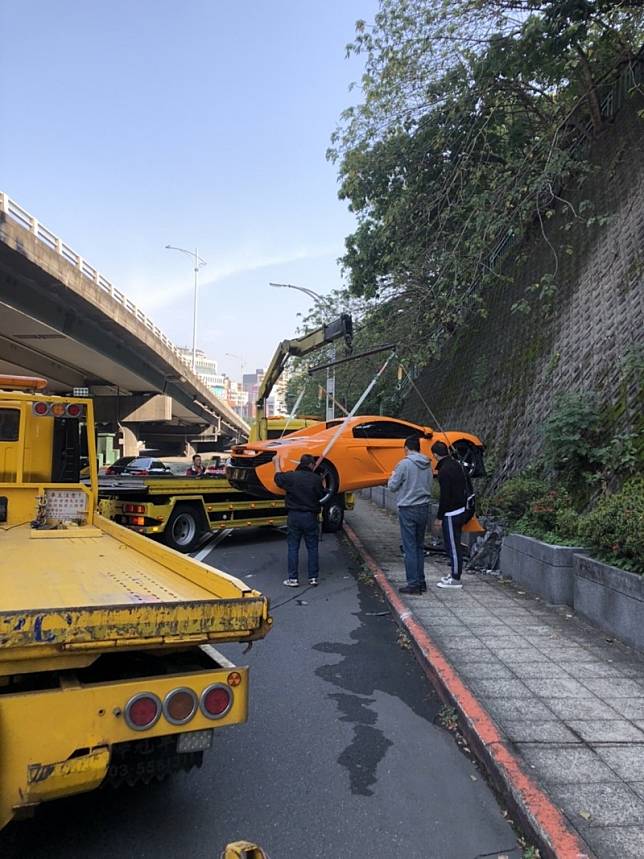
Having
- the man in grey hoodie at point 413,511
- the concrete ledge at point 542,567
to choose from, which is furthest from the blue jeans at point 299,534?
the concrete ledge at point 542,567

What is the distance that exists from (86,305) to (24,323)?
6.74 feet

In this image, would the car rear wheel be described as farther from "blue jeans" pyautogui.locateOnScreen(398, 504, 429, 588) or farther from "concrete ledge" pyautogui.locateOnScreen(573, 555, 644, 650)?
"concrete ledge" pyautogui.locateOnScreen(573, 555, 644, 650)

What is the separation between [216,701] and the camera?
2707mm

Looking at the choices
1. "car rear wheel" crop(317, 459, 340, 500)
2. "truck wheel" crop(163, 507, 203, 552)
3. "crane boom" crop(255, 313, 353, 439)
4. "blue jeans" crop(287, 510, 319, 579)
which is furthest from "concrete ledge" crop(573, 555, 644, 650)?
"truck wheel" crop(163, 507, 203, 552)

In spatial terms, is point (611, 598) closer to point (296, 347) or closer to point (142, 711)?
point (142, 711)

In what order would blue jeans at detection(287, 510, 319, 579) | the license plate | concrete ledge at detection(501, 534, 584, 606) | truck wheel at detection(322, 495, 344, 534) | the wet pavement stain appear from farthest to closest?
1. truck wheel at detection(322, 495, 344, 534)
2. blue jeans at detection(287, 510, 319, 579)
3. concrete ledge at detection(501, 534, 584, 606)
4. the wet pavement stain
5. the license plate

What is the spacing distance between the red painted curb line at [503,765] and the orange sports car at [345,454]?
11.9 feet

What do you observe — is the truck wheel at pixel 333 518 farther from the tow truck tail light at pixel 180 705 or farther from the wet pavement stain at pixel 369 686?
the tow truck tail light at pixel 180 705

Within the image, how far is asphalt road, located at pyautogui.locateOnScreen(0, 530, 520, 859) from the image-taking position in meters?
2.92

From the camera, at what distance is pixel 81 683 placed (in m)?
2.57

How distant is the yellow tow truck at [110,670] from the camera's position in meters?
2.32

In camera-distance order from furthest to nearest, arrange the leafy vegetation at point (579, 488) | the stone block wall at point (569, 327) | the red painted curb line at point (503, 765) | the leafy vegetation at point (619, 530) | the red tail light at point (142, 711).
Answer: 1. the stone block wall at point (569, 327)
2. the leafy vegetation at point (579, 488)
3. the leafy vegetation at point (619, 530)
4. the red painted curb line at point (503, 765)
5. the red tail light at point (142, 711)

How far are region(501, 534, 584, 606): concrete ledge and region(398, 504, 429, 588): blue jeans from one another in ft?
4.08

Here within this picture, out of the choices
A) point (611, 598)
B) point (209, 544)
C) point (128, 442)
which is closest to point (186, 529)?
point (209, 544)
